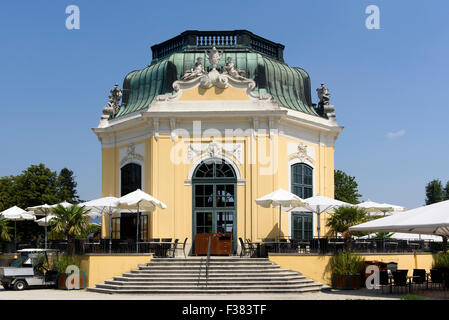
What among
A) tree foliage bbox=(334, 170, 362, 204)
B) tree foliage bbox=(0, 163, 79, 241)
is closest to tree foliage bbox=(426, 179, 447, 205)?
tree foliage bbox=(334, 170, 362, 204)

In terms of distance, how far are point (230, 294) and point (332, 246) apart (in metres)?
4.35

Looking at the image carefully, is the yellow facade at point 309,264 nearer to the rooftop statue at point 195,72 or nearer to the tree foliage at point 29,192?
the rooftop statue at point 195,72

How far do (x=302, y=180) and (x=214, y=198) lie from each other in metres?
4.03

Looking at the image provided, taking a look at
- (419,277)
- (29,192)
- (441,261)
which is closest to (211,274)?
(419,277)

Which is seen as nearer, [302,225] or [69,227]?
[69,227]

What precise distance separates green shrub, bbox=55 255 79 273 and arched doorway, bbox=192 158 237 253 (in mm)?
5068

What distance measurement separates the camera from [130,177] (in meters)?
25.7

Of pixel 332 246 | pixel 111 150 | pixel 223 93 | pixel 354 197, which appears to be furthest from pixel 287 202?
pixel 354 197

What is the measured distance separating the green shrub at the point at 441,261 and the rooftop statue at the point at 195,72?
11348 mm

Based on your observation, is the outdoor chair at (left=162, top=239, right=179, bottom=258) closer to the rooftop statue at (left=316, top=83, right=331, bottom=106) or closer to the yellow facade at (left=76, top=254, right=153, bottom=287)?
the yellow facade at (left=76, top=254, right=153, bottom=287)

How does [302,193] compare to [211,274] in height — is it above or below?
above

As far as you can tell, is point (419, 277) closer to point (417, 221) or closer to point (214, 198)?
point (417, 221)
